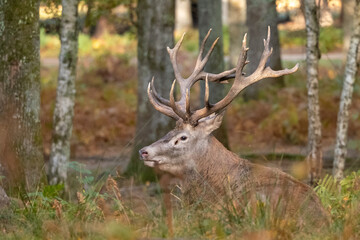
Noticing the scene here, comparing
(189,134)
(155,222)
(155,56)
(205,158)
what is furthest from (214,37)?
(155,222)

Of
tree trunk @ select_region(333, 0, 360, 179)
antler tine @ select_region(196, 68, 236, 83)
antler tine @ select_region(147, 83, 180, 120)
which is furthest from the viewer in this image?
tree trunk @ select_region(333, 0, 360, 179)

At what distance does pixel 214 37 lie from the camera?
12.8 m

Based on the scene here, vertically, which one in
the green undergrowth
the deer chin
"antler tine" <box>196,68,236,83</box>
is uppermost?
"antler tine" <box>196,68,236,83</box>

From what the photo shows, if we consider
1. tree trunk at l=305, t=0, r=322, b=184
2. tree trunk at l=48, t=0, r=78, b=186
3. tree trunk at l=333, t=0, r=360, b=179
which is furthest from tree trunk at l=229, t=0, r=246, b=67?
tree trunk at l=48, t=0, r=78, b=186

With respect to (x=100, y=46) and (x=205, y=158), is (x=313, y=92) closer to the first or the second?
(x=205, y=158)

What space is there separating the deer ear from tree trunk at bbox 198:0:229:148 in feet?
13.7

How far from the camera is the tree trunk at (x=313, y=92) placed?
1149 centimetres

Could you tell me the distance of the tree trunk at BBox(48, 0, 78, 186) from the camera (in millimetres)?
11164

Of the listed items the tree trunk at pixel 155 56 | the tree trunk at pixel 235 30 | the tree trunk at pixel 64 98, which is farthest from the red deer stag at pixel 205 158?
the tree trunk at pixel 235 30

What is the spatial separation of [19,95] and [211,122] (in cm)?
258

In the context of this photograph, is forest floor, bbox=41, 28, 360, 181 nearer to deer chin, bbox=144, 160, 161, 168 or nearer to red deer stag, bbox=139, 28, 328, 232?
red deer stag, bbox=139, 28, 328, 232

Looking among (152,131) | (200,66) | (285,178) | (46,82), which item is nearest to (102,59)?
(46,82)

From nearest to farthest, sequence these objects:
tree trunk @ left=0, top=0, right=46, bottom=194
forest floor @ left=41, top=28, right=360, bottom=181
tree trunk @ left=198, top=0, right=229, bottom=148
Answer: tree trunk @ left=0, top=0, right=46, bottom=194 < tree trunk @ left=198, top=0, right=229, bottom=148 < forest floor @ left=41, top=28, right=360, bottom=181

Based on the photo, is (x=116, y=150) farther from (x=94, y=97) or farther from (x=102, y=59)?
(x=102, y=59)
